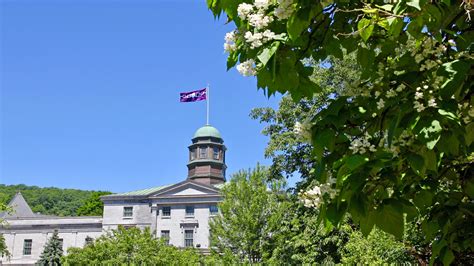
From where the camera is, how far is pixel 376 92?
3.30 m

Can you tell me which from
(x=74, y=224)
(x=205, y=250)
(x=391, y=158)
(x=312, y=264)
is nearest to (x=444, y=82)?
(x=391, y=158)

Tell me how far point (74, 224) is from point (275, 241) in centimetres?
3992

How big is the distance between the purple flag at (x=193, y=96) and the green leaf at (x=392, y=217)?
55.9 m

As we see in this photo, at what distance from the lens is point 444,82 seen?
9.46 ft

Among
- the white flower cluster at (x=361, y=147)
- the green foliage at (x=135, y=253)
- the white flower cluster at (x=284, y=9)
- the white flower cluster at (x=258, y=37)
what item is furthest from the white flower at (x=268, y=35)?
the green foliage at (x=135, y=253)

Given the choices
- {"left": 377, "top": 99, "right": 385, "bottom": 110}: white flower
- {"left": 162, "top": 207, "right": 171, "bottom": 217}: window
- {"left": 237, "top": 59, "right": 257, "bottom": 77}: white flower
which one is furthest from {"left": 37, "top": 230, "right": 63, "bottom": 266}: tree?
{"left": 377, "top": 99, "right": 385, "bottom": 110}: white flower

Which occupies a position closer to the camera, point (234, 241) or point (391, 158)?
point (391, 158)

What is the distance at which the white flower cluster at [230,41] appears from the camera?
3234mm

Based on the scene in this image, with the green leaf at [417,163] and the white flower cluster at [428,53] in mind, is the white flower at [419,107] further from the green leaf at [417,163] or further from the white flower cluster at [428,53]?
the white flower cluster at [428,53]

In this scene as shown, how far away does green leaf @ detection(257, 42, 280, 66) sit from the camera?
280 cm

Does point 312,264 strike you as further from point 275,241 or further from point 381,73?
point 381,73

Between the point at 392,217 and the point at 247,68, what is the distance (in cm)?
125

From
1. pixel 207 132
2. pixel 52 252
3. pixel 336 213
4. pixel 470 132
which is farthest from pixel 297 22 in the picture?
pixel 207 132

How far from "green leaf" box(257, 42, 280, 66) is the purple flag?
183ft
